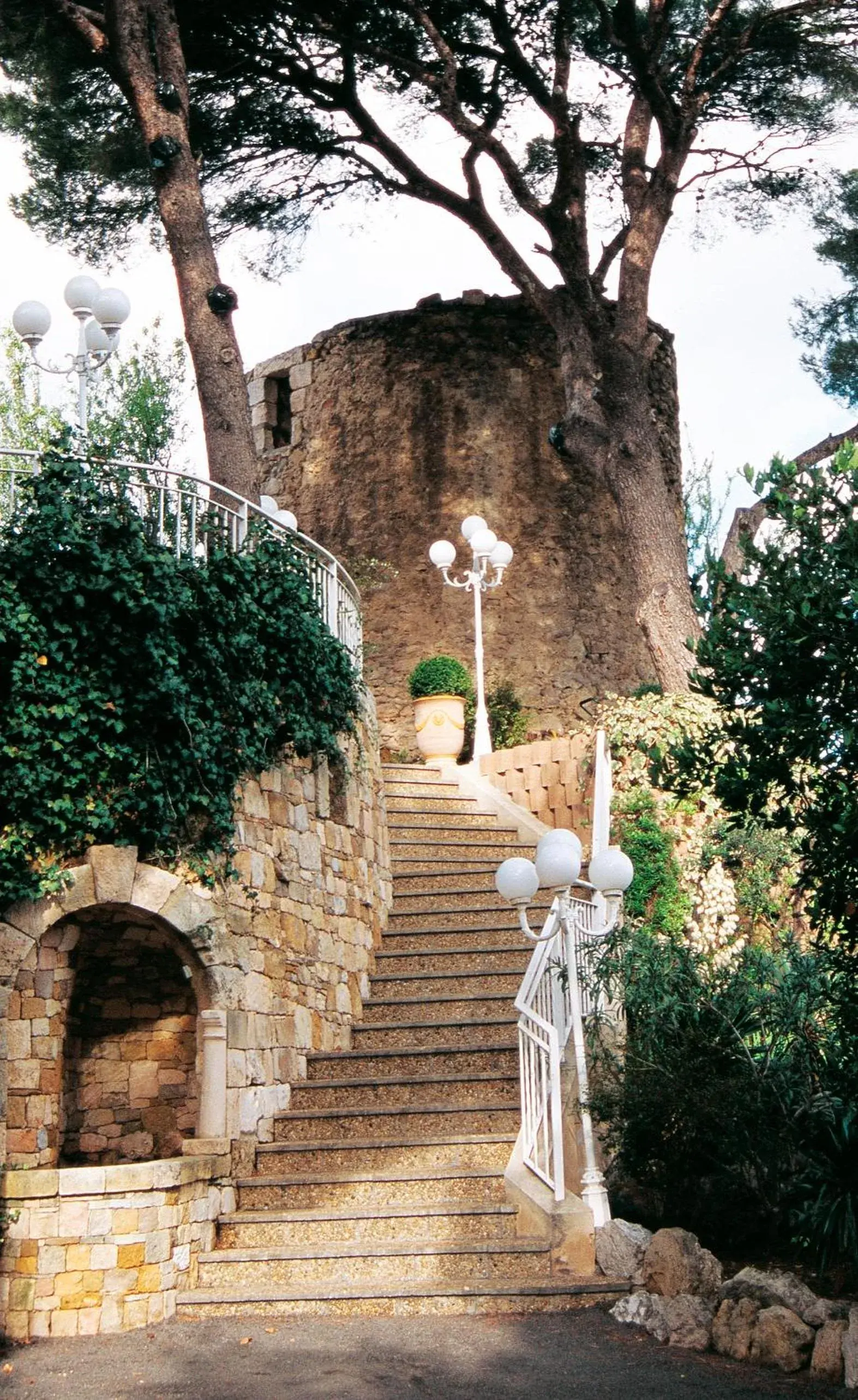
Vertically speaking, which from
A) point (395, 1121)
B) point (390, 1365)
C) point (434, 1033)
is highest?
point (434, 1033)

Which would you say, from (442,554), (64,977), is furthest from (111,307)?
(442,554)

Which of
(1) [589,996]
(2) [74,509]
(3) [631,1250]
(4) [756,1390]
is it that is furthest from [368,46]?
(4) [756,1390]

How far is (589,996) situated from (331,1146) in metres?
1.66

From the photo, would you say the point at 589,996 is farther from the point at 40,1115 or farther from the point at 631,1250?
the point at 40,1115

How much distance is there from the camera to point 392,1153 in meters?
8.31

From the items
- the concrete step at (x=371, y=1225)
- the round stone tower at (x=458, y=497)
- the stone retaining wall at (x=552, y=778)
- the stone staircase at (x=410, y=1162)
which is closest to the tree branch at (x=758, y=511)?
the round stone tower at (x=458, y=497)

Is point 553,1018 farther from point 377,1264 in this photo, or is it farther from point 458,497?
point 458,497

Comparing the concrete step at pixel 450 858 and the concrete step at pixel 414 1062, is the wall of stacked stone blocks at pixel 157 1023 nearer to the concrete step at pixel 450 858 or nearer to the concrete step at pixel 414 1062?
the concrete step at pixel 414 1062

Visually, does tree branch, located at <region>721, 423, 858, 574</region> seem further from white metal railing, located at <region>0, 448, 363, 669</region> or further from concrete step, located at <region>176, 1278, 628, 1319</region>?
concrete step, located at <region>176, 1278, 628, 1319</region>

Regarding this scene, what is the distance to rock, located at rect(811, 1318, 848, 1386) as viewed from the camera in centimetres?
605

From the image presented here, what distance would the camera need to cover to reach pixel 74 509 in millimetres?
8102

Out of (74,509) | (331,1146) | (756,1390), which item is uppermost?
(74,509)

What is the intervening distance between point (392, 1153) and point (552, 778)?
4.81 m

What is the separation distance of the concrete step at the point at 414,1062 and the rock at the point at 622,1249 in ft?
5.48
